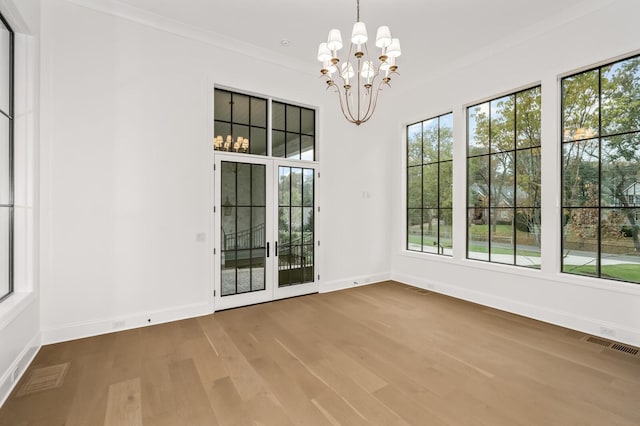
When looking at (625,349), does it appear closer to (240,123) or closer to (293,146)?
(293,146)

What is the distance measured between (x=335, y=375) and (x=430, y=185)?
394cm

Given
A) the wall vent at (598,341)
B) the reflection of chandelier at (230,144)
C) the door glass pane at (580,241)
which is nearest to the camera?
the wall vent at (598,341)

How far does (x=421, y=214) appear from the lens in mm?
5742

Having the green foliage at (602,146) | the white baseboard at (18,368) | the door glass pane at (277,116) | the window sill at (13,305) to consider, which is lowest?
the white baseboard at (18,368)

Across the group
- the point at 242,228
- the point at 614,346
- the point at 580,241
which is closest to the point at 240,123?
the point at 242,228

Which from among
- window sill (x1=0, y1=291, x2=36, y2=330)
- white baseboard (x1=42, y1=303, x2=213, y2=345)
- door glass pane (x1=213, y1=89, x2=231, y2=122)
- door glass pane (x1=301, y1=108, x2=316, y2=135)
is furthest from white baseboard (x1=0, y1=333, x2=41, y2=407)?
door glass pane (x1=301, y1=108, x2=316, y2=135)

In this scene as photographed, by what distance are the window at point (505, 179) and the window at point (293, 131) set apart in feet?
8.47

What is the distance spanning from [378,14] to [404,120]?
245cm

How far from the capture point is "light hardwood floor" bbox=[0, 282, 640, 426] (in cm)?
215

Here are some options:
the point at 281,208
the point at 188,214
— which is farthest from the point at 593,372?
the point at 188,214

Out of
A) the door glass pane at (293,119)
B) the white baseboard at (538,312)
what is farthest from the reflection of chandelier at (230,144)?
the white baseboard at (538,312)

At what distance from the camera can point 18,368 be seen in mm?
2615

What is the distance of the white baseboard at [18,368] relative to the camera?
234 cm

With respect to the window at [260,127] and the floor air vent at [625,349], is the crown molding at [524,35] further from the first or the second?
the floor air vent at [625,349]
